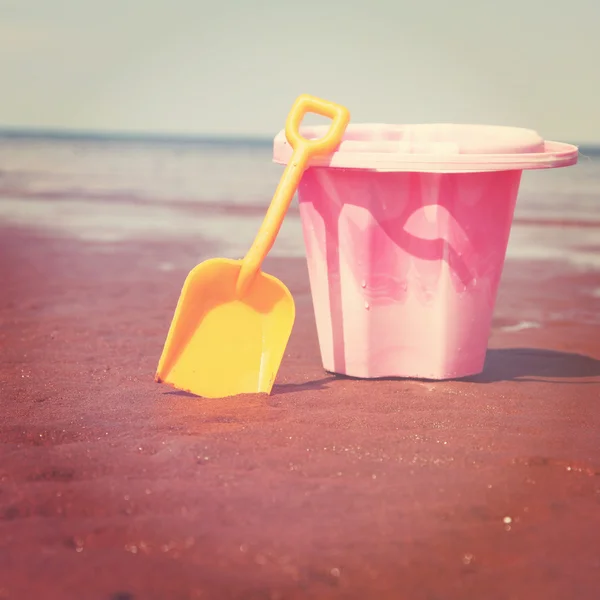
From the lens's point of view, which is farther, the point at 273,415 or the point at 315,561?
the point at 273,415

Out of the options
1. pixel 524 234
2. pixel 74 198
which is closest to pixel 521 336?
pixel 524 234

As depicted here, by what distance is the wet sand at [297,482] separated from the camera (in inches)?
35.9

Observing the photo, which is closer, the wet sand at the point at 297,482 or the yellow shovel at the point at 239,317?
the wet sand at the point at 297,482

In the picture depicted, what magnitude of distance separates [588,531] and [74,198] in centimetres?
506

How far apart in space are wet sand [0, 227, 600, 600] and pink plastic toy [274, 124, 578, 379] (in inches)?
2.9

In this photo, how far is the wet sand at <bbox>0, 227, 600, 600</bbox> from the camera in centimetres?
91

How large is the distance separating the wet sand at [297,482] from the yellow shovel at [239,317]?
0.22 ft

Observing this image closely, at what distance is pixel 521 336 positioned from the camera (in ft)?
7.41

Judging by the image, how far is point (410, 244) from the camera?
1671 millimetres

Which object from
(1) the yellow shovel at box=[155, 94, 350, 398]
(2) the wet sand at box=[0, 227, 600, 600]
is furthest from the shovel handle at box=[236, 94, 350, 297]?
(2) the wet sand at box=[0, 227, 600, 600]

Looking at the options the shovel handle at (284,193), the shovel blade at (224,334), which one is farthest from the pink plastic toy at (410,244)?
the shovel blade at (224,334)

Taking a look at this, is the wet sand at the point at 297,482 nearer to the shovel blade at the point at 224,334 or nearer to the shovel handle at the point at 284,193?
the shovel blade at the point at 224,334

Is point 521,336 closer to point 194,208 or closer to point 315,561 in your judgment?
point 315,561

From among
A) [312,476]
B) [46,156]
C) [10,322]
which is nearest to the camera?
[312,476]
